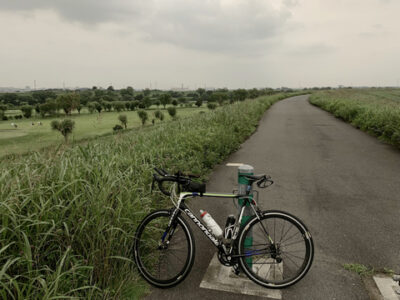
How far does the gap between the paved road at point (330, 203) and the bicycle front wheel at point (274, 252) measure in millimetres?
182

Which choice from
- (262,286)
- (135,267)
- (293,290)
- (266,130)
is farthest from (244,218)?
(266,130)

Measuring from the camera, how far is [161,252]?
3033 mm

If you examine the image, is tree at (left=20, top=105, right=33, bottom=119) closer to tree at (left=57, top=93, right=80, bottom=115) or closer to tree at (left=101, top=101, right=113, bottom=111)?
tree at (left=101, top=101, right=113, bottom=111)

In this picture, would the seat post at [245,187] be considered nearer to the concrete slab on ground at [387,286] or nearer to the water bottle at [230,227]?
the water bottle at [230,227]

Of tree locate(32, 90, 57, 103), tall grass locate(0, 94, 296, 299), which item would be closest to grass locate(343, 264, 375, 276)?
tall grass locate(0, 94, 296, 299)

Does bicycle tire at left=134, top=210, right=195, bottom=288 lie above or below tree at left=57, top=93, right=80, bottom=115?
below

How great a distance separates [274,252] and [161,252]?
52.0 inches

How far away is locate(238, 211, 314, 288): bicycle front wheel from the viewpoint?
2.68m

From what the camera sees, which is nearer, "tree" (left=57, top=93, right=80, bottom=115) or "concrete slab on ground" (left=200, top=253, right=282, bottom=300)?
"concrete slab on ground" (left=200, top=253, right=282, bottom=300)

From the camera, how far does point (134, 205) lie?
334 cm

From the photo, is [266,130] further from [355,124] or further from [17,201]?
[17,201]

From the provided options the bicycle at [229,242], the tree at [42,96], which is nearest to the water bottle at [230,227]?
the bicycle at [229,242]

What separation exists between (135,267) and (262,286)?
1.47 metres

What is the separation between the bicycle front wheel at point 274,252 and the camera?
2.68 meters
